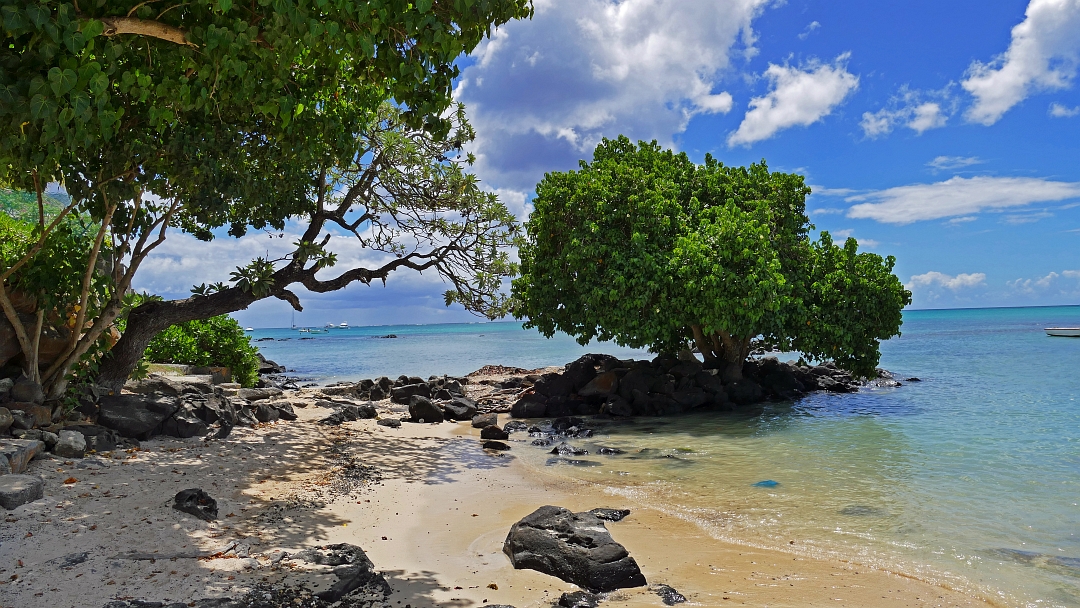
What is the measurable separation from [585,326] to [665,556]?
13.1m

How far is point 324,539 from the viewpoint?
660cm

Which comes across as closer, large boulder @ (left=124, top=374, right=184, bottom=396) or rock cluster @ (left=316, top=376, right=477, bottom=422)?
large boulder @ (left=124, top=374, right=184, bottom=396)

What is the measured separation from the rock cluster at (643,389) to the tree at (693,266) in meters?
0.87

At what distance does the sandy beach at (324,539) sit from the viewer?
5066 mm

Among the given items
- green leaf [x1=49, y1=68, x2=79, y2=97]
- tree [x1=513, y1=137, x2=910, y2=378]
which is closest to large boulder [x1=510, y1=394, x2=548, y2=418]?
tree [x1=513, y1=137, x2=910, y2=378]

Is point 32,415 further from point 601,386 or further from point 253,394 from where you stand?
point 601,386

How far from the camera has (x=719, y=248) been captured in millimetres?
18234

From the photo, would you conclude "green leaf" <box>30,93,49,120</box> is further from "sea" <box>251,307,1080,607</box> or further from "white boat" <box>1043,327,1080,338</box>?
"white boat" <box>1043,327,1080,338</box>

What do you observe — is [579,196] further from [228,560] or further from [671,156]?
[228,560]

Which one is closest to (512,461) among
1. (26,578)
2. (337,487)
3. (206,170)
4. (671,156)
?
(337,487)

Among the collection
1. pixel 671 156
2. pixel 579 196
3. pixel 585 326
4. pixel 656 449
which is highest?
pixel 671 156

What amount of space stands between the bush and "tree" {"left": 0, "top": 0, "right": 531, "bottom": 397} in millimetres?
6369

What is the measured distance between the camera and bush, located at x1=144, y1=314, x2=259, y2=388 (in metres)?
17.5

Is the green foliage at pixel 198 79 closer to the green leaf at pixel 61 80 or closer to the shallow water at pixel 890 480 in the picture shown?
the green leaf at pixel 61 80
